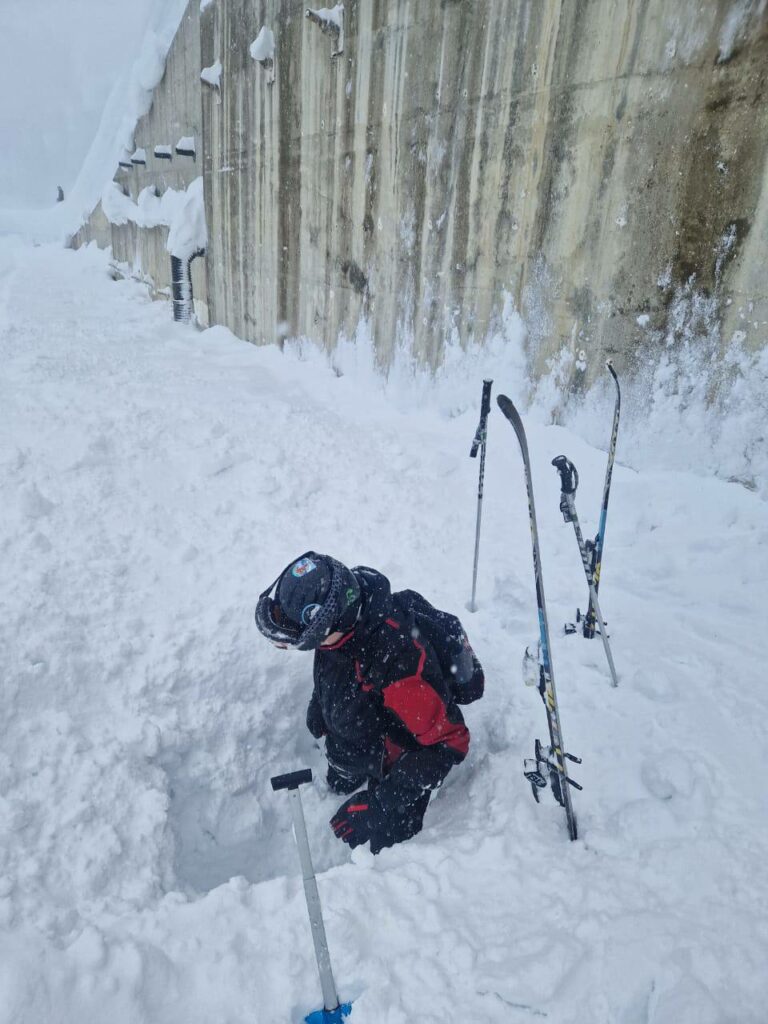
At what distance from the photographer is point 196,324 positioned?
1327 centimetres

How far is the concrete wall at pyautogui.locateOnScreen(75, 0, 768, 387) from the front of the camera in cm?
430

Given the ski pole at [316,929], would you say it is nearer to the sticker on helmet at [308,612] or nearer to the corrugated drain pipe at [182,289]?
the sticker on helmet at [308,612]

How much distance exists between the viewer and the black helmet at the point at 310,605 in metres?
2.61

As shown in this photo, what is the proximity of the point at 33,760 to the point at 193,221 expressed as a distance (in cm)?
1185

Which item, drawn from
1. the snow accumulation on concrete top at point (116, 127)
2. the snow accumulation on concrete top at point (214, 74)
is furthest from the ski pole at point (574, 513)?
the snow accumulation on concrete top at point (116, 127)

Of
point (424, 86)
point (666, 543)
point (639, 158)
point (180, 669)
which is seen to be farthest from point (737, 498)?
point (424, 86)

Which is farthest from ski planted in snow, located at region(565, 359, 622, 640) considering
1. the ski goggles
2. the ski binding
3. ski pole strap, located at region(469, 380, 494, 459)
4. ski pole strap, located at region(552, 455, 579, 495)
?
the ski goggles

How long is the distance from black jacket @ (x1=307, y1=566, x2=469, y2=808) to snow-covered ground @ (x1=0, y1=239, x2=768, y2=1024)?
1.07 ft

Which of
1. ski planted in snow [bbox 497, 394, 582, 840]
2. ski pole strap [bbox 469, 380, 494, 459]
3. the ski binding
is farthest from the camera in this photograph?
ski pole strap [bbox 469, 380, 494, 459]

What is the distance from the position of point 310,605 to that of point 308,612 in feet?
0.10

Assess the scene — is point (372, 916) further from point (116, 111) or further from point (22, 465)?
point (116, 111)

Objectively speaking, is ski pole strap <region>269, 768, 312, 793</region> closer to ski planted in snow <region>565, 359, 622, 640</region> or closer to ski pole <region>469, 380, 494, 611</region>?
ski planted in snow <region>565, 359, 622, 640</region>

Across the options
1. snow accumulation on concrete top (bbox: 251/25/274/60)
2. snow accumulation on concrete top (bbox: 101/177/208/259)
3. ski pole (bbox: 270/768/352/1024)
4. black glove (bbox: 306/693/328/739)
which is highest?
snow accumulation on concrete top (bbox: 251/25/274/60)

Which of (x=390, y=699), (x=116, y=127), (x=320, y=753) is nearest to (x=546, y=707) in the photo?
(x=390, y=699)
